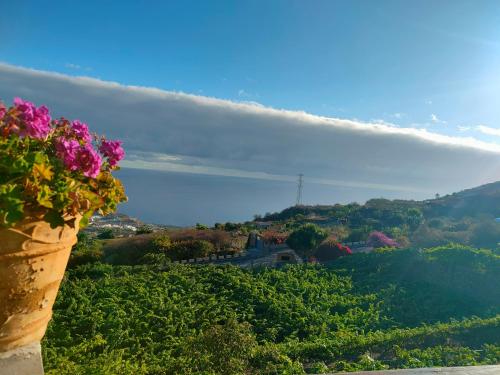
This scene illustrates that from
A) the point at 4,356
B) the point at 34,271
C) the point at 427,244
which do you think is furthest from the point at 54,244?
the point at 427,244

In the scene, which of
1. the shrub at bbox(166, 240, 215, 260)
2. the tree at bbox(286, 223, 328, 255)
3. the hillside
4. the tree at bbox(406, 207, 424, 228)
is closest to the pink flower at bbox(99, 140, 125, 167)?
the tree at bbox(286, 223, 328, 255)

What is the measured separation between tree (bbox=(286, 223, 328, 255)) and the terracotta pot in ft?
53.5

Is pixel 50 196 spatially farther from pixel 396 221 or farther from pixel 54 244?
pixel 396 221

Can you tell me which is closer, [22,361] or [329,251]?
[22,361]

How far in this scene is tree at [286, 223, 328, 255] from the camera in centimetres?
1767

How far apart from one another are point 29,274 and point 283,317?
7928 millimetres

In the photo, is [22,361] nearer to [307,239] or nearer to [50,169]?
[50,169]

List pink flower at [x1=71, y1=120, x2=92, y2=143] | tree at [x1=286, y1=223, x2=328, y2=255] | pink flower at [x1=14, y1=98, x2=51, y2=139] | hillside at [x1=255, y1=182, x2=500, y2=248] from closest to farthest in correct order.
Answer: pink flower at [x1=14, y1=98, x2=51, y2=139], pink flower at [x1=71, y1=120, x2=92, y2=143], tree at [x1=286, y1=223, x2=328, y2=255], hillside at [x1=255, y1=182, x2=500, y2=248]

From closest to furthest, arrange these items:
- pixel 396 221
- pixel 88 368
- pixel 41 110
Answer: pixel 41 110 < pixel 88 368 < pixel 396 221

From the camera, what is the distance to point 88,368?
4914 mm

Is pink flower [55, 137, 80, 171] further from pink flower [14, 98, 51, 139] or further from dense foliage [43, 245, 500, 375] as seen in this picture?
dense foliage [43, 245, 500, 375]

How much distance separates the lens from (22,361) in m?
1.72

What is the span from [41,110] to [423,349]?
766 cm

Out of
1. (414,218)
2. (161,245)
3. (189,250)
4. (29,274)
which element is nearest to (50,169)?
(29,274)
